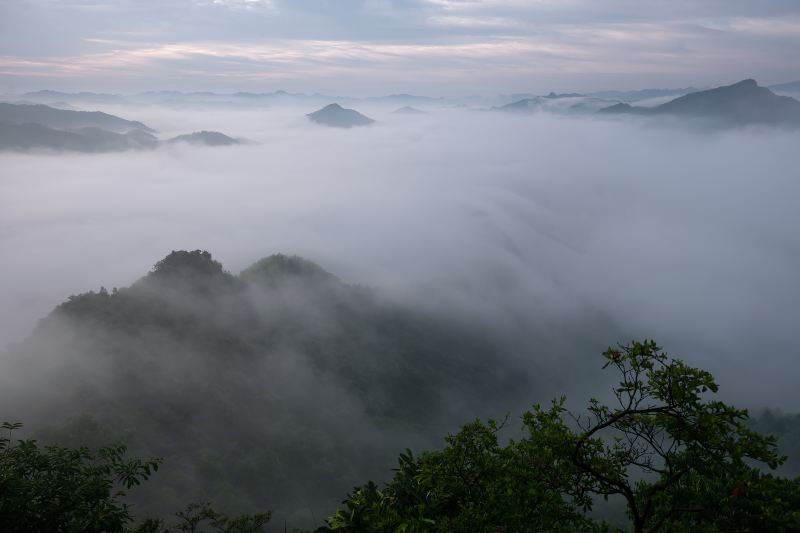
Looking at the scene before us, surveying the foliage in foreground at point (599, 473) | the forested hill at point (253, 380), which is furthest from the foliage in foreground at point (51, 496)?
the forested hill at point (253, 380)

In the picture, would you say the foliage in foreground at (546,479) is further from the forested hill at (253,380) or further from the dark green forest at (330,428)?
the forested hill at (253,380)

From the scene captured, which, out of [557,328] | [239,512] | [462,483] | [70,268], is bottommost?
[239,512]

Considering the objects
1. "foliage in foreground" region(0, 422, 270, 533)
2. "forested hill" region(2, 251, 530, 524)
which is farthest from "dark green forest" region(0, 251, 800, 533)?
"forested hill" region(2, 251, 530, 524)

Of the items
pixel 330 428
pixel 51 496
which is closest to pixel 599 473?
pixel 51 496

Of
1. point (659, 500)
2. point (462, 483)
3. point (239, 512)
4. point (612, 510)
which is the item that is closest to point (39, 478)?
point (462, 483)

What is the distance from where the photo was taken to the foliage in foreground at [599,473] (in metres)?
7.10

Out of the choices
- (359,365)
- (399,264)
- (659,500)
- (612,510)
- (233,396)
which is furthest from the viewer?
(399,264)

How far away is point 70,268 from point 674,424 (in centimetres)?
17726

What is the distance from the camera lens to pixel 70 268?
15088 cm

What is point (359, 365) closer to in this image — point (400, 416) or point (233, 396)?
point (400, 416)

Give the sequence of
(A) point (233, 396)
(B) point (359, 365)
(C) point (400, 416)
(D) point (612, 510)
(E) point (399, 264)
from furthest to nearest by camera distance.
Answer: (E) point (399, 264), (B) point (359, 365), (C) point (400, 416), (A) point (233, 396), (D) point (612, 510)

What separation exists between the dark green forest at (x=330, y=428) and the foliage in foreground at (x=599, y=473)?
42mm

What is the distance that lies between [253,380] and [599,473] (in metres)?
73.6

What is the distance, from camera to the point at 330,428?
71.8 metres
